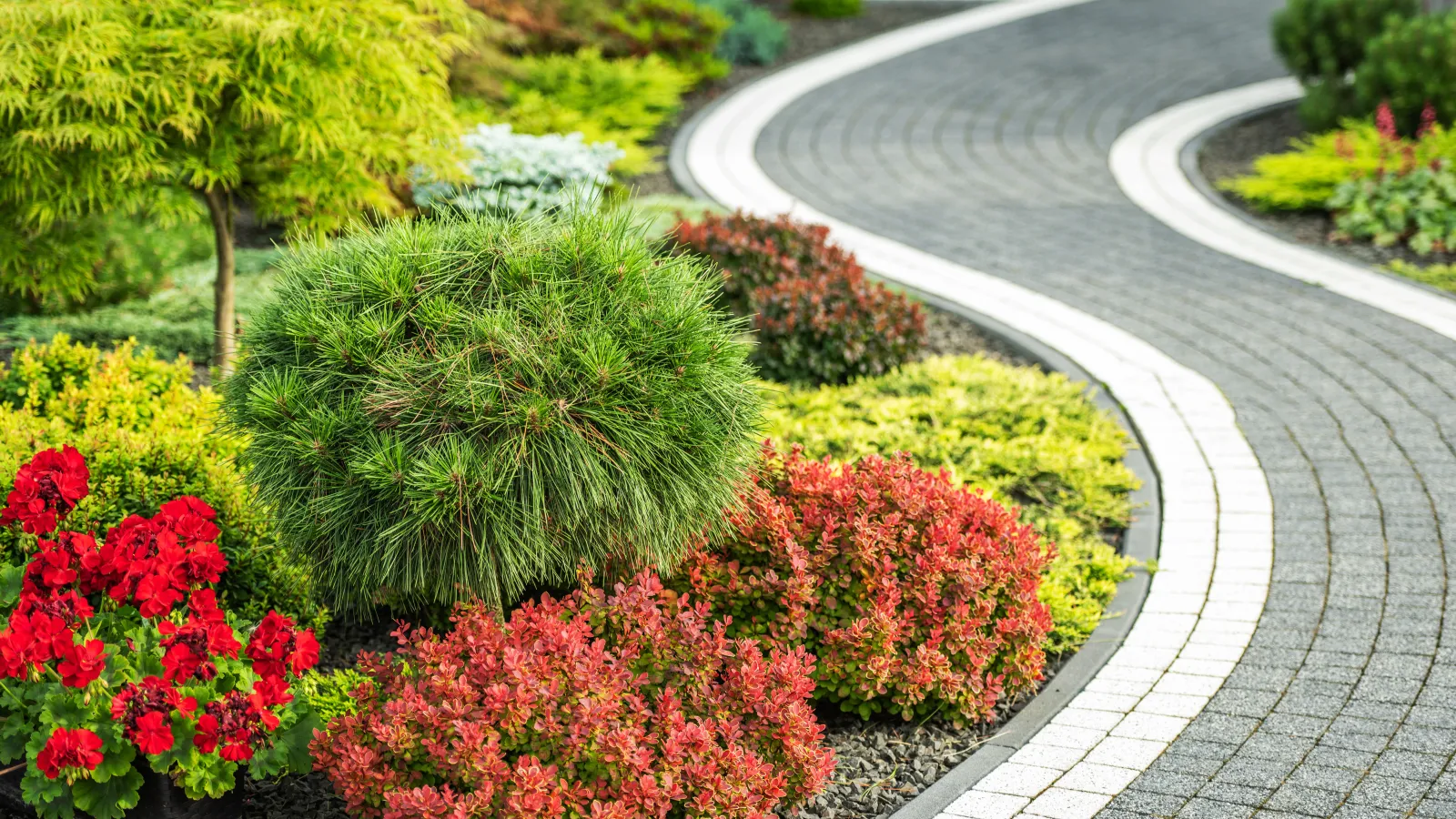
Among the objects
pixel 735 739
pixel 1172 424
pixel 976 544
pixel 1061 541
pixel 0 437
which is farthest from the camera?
pixel 1172 424

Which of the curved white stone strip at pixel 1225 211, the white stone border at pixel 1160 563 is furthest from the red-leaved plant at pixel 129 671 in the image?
the curved white stone strip at pixel 1225 211

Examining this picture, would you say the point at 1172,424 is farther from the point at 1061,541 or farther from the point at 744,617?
the point at 744,617

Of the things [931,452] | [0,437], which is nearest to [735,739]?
[931,452]

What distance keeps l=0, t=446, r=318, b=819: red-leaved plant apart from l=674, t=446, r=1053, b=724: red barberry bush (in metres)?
1.64

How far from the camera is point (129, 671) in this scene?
3725mm

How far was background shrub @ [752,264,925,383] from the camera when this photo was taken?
7500 millimetres

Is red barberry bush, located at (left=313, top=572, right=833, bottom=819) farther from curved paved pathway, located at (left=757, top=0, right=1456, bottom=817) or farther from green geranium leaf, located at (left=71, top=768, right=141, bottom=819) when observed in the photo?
curved paved pathway, located at (left=757, top=0, right=1456, bottom=817)

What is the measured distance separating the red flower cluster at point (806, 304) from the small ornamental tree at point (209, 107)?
1.97 m

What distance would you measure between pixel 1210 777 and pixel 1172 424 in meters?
3.17

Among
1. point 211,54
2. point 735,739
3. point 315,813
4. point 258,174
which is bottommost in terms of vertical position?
point 315,813

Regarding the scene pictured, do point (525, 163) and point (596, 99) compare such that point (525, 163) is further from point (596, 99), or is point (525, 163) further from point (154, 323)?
point (596, 99)

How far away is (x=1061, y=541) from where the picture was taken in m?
5.84

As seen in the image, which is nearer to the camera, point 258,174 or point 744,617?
point 744,617

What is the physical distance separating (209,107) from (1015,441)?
4.37m
